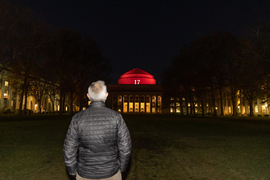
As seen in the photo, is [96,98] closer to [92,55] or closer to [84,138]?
[84,138]

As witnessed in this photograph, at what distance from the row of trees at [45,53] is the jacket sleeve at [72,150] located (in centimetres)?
2341

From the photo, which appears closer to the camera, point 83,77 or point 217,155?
point 217,155

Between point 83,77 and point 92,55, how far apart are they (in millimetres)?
4900

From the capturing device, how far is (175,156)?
7.96m

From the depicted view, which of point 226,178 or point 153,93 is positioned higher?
point 153,93

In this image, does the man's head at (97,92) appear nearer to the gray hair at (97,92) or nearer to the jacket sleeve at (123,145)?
the gray hair at (97,92)

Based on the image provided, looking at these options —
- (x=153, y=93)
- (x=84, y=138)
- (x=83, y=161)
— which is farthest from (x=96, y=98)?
(x=153, y=93)

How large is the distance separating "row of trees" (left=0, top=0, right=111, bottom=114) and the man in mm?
23441

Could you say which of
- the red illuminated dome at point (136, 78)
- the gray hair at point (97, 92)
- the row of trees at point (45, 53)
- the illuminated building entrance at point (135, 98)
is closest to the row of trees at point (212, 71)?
the row of trees at point (45, 53)

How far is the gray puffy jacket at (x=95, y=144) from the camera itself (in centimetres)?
280

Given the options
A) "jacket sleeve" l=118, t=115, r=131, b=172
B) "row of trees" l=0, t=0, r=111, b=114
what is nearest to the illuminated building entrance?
"row of trees" l=0, t=0, r=111, b=114

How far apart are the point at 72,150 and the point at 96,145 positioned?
31cm

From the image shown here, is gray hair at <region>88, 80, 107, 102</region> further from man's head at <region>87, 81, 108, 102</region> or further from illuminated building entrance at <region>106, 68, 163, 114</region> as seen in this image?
illuminated building entrance at <region>106, 68, 163, 114</region>

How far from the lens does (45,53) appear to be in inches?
1315
